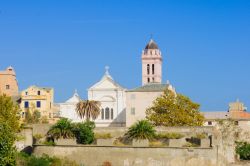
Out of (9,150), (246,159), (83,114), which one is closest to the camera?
(9,150)

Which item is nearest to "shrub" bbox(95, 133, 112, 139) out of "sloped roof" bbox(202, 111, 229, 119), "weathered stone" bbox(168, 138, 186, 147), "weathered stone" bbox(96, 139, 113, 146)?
"weathered stone" bbox(96, 139, 113, 146)

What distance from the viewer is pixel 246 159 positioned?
5628cm

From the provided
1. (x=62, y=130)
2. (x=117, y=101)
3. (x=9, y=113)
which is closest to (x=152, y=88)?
(x=117, y=101)

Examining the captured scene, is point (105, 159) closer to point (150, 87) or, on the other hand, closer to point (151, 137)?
point (151, 137)

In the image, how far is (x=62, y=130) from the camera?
49.8 metres

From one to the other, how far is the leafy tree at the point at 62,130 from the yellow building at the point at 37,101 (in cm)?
3022

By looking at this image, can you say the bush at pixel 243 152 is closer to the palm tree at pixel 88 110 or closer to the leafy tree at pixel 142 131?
the leafy tree at pixel 142 131

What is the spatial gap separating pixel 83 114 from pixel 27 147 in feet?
65.9

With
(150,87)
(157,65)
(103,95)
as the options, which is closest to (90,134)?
(150,87)

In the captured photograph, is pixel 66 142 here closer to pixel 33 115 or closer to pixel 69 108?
pixel 33 115

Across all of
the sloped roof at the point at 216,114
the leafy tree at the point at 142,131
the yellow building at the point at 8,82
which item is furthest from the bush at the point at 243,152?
the yellow building at the point at 8,82

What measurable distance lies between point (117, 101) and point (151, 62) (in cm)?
1968

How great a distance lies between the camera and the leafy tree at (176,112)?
61.4 meters

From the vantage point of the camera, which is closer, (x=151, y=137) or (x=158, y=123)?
(x=151, y=137)
